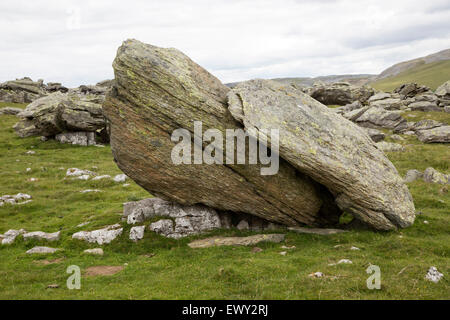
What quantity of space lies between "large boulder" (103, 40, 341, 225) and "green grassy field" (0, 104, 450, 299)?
2.70m

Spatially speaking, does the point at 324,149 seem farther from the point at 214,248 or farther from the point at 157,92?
the point at 157,92

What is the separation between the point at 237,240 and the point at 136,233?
23.7 feet

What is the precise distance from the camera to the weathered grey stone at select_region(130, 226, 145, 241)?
24.6 metres

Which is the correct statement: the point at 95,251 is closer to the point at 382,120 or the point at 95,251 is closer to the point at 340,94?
the point at 382,120

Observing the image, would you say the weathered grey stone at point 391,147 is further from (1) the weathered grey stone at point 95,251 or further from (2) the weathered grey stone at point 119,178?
(1) the weathered grey stone at point 95,251

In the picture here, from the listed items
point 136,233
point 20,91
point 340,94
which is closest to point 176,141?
point 136,233

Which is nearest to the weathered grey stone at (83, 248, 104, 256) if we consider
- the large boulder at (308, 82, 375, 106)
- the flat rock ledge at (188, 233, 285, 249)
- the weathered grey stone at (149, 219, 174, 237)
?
the weathered grey stone at (149, 219, 174, 237)

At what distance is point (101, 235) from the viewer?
2497 centimetres

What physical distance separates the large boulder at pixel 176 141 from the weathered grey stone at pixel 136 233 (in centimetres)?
294

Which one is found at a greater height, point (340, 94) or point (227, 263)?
point (340, 94)

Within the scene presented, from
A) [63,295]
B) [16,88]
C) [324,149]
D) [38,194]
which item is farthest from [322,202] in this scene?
[16,88]

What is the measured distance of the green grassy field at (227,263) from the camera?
52.8 ft
